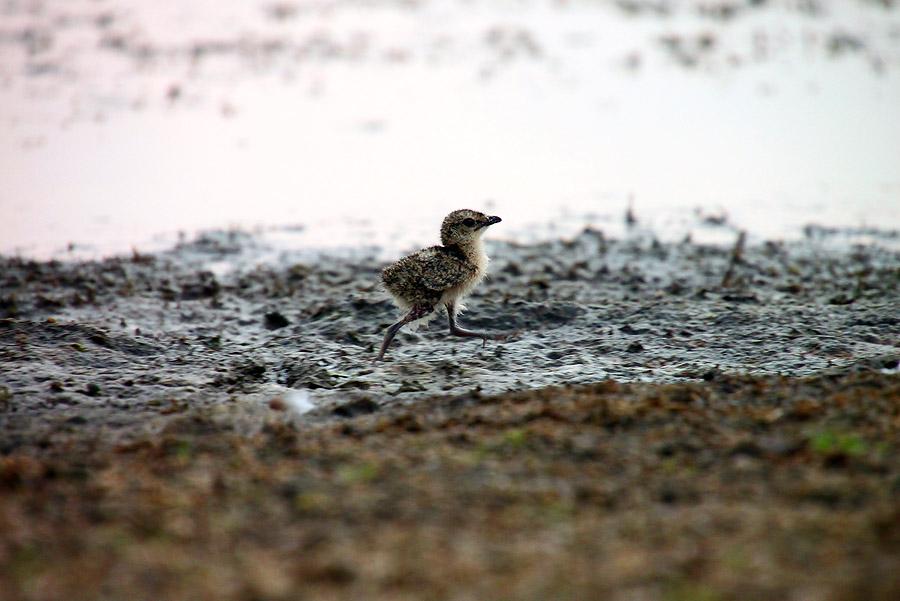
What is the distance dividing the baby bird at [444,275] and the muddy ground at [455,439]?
281mm

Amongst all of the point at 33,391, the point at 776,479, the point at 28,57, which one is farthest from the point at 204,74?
the point at 776,479

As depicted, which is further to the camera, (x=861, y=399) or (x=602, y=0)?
(x=602, y=0)

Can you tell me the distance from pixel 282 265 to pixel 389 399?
163 inches

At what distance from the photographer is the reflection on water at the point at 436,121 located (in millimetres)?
11898

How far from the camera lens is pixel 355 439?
526cm

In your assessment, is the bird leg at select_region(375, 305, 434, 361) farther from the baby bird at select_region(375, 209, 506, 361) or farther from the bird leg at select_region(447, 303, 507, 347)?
the bird leg at select_region(447, 303, 507, 347)

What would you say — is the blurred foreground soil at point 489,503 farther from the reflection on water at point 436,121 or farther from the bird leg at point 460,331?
the reflection on water at point 436,121

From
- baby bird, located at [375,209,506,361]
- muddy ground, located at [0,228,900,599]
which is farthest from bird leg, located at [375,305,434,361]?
muddy ground, located at [0,228,900,599]

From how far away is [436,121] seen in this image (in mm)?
15562

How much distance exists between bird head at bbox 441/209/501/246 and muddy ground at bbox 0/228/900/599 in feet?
2.53

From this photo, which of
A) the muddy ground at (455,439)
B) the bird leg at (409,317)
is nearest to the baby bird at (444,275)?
the bird leg at (409,317)

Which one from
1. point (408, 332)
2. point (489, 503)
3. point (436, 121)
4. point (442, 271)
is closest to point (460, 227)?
point (442, 271)

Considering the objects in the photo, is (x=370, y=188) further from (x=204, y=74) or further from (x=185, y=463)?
(x=185, y=463)

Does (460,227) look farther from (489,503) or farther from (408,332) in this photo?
(489,503)
